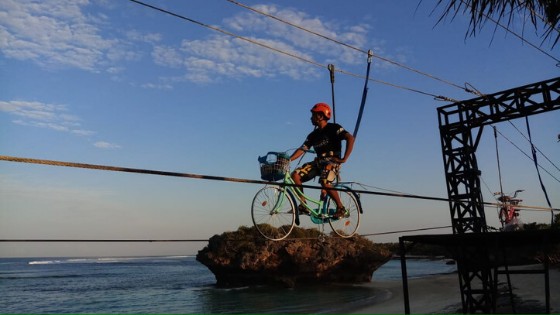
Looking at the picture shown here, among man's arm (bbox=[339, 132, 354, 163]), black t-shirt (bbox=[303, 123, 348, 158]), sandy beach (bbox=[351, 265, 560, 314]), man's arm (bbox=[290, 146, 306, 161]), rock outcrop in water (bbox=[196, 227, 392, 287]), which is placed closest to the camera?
man's arm (bbox=[339, 132, 354, 163])

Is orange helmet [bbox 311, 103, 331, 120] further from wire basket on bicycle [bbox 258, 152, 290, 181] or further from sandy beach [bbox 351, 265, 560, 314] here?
sandy beach [bbox 351, 265, 560, 314]

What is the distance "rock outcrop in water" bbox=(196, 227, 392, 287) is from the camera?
35.8 meters

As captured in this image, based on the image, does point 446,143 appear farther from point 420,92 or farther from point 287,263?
point 287,263

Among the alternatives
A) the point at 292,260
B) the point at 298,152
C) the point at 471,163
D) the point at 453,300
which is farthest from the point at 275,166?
the point at 292,260

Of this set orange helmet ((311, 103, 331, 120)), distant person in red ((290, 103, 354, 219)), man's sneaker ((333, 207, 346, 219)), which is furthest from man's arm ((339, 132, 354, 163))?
man's sneaker ((333, 207, 346, 219))

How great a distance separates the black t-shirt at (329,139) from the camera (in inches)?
292

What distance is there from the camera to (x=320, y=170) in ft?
25.1

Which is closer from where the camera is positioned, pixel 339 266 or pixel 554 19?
pixel 554 19

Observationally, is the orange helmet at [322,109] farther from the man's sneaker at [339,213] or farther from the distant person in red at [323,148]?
the man's sneaker at [339,213]

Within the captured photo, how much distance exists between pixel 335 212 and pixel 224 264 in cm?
3103

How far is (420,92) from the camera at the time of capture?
46.4 feet

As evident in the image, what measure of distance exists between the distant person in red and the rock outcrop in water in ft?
90.4

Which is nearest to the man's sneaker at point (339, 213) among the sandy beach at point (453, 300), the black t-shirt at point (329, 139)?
the black t-shirt at point (329, 139)

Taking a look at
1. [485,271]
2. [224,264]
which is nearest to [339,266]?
[224,264]
